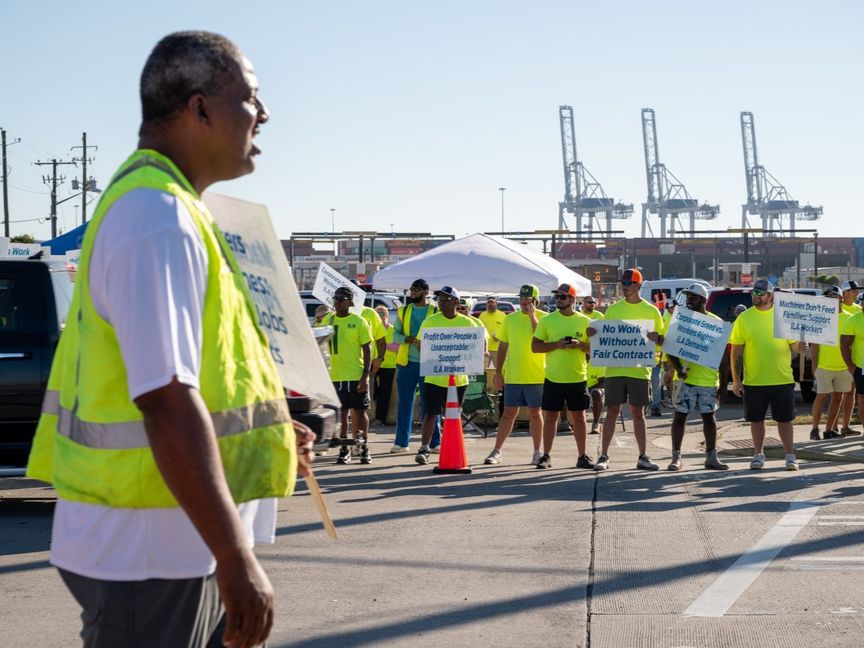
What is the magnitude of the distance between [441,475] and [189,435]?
10046mm

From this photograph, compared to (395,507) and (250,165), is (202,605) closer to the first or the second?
(250,165)

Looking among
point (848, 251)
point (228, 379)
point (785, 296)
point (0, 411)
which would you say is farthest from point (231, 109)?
point (848, 251)

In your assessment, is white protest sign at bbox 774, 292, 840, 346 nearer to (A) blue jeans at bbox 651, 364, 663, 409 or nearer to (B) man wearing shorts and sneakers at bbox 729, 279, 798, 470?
(B) man wearing shorts and sneakers at bbox 729, 279, 798, 470

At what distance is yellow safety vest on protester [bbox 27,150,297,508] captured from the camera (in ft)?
7.78

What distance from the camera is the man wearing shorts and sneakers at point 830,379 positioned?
1528cm

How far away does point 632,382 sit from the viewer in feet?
41.8

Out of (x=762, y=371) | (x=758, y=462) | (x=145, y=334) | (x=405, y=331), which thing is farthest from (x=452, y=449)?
(x=145, y=334)

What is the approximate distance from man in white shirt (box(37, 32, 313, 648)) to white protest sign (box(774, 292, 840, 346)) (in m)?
10.7

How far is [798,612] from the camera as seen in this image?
649 cm

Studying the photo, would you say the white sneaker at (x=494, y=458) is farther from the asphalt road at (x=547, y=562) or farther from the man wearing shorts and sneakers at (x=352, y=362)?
the man wearing shorts and sneakers at (x=352, y=362)

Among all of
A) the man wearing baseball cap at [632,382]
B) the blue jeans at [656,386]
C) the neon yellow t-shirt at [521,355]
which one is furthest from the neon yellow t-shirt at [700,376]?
the blue jeans at [656,386]

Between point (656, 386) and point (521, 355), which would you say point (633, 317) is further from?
point (656, 386)

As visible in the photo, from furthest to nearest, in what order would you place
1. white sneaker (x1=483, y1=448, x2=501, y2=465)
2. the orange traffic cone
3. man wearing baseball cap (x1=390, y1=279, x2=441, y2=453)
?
man wearing baseball cap (x1=390, y1=279, x2=441, y2=453) < white sneaker (x1=483, y1=448, x2=501, y2=465) < the orange traffic cone

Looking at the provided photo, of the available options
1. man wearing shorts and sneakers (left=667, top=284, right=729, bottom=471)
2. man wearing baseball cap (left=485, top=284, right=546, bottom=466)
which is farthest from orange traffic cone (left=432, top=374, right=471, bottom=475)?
man wearing shorts and sneakers (left=667, top=284, right=729, bottom=471)
